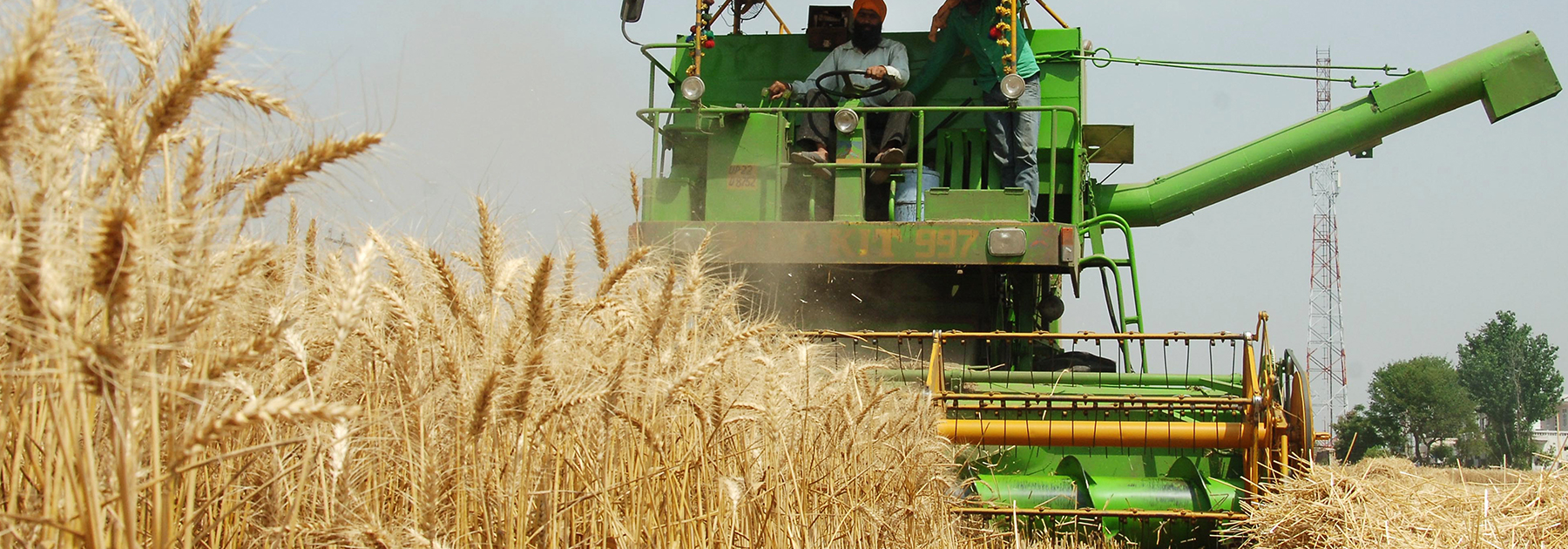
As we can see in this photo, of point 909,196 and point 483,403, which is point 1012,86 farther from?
point 483,403

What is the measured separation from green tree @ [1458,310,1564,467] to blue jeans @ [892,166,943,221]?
39599 millimetres

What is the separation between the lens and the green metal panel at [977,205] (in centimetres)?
638

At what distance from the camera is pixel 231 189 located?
5.31 feet

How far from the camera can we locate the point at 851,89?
6992 mm

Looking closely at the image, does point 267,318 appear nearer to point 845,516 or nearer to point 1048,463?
point 845,516

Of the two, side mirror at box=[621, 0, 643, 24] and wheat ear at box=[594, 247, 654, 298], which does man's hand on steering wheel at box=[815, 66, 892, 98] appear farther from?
wheat ear at box=[594, 247, 654, 298]

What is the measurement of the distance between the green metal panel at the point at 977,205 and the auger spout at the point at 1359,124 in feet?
7.08

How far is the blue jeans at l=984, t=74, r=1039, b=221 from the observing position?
673cm

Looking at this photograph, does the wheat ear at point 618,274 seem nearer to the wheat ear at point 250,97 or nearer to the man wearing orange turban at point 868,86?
the wheat ear at point 250,97

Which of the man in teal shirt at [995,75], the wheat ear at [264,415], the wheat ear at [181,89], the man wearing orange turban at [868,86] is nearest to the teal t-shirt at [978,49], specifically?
the man in teal shirt at [995,75]

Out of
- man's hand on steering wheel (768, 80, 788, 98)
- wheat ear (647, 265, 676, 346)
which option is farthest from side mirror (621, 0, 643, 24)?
wheat ear (647, 265, 676, 346)

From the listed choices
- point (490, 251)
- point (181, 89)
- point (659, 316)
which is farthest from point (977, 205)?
point (181, 89)

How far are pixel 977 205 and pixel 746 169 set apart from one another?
1.20 metres

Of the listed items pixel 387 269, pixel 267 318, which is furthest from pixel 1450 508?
pixel 267 318
